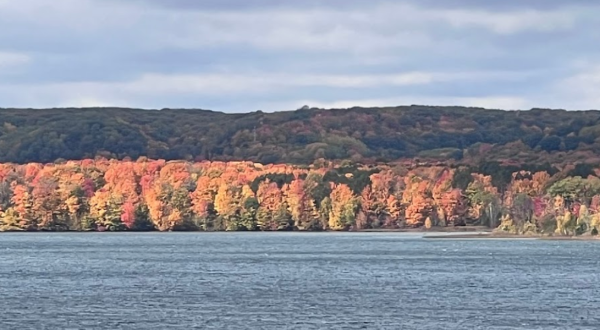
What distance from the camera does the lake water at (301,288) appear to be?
66375mm

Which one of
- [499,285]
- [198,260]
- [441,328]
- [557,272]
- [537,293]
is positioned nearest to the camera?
[441,328]

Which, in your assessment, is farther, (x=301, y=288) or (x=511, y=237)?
(x=511, y=237)

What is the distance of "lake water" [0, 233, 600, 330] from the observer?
2613 inches

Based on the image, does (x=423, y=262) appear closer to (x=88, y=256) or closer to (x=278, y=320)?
(x=88, y=256)

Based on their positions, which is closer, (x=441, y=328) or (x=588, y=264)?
(x=441, y=328)

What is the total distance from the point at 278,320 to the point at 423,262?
5444 centimetres

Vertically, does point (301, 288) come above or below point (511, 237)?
above

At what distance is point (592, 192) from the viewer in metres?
189

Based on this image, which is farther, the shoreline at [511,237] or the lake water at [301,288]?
the shoreline at [511,237]

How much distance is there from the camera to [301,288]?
285ft

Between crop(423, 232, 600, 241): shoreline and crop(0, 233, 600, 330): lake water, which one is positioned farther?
crop(423, 232, 600, 241): shoreline

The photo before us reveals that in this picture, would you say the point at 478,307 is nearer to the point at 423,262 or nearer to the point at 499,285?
the point at 499,285

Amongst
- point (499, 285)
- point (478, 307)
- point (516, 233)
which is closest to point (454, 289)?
point (499, 285)

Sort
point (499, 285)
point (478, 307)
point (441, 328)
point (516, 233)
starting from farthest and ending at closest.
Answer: point (516, 233) → point (499, 285) → point (478, 307) → point (441, 328)
